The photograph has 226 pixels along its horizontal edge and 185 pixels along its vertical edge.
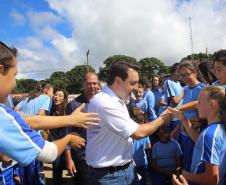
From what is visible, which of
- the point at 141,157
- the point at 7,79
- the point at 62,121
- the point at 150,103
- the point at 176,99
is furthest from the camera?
the point at 150,103

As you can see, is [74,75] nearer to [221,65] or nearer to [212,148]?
[221,65]

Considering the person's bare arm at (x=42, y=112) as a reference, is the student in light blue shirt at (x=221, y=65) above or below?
above

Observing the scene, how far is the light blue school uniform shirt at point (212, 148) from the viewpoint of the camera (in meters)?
2.49

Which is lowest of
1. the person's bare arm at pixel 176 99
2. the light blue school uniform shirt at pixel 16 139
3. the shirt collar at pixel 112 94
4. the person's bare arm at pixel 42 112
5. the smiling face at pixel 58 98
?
the light blue school uniform shirt at pixel 16 139

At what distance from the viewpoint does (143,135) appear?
3.00 meters

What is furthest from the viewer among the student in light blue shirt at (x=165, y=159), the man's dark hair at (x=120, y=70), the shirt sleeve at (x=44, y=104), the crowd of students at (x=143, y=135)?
the shirt sleeve at (x=44, y=104)

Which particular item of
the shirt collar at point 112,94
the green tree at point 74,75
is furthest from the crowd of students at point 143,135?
the green tree at point 74,75

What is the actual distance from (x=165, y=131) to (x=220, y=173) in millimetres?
2577

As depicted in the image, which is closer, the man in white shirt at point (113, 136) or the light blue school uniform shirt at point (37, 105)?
the man in white shirt at point (113, 136)

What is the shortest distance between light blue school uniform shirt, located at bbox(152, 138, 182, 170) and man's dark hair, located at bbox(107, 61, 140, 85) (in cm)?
223

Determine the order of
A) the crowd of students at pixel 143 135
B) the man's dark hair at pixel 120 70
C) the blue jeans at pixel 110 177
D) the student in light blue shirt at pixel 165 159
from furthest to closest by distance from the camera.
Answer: the student in light blue shirt at pixel 165 159 < the man's dark hair at pixel 120 70 < the blue jeans at pixel 110 177 < the crowd of students at pixel 143 135

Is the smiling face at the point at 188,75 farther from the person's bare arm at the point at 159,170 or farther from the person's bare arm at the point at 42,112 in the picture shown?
the person's bare arm at the point at 42,112

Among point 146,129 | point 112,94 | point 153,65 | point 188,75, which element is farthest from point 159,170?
point 153,65

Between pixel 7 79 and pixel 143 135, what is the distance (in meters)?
1.45
